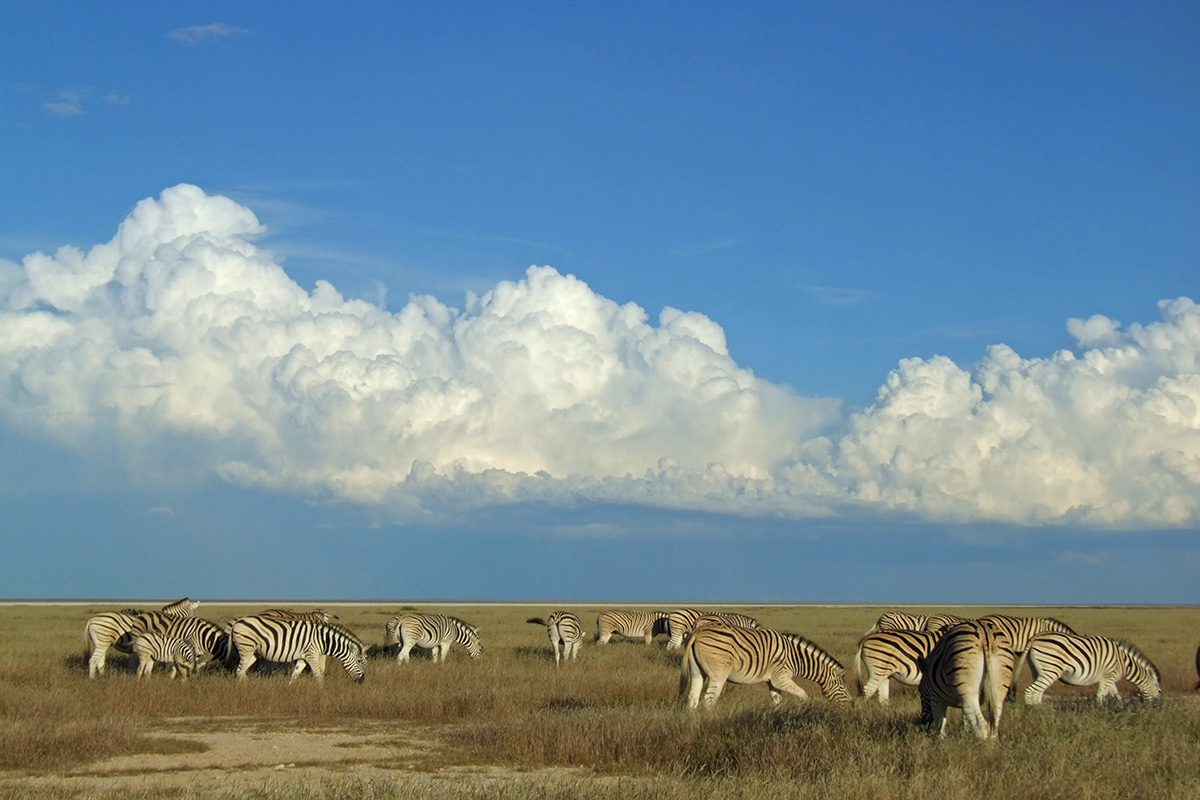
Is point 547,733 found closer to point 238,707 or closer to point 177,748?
point 177,748

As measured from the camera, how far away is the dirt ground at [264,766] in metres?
11.8

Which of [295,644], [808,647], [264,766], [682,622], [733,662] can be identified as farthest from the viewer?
[682,622]

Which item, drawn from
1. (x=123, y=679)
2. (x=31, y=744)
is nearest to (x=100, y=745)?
(x=31, y=744)

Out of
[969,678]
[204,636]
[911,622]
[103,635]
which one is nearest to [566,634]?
[911,622]

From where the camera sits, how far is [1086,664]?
57.9ft

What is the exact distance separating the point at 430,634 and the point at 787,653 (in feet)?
39.7

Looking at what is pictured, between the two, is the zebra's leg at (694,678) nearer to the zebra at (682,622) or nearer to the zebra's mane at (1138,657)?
the zebra's mane at (1138,657)

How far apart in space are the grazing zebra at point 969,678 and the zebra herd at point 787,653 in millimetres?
15

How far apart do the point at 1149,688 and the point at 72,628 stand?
121 ft

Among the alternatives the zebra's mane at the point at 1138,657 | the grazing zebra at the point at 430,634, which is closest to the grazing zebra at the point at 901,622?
the zebra's mane at the point at 1138,657

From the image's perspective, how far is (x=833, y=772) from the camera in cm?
1017

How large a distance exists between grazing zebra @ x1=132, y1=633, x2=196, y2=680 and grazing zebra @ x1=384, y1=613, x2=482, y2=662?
5.69 meters

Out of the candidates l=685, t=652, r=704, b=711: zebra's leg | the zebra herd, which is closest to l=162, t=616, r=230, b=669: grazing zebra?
the zebra herd

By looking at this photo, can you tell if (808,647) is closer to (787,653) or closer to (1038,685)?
(787,653)
